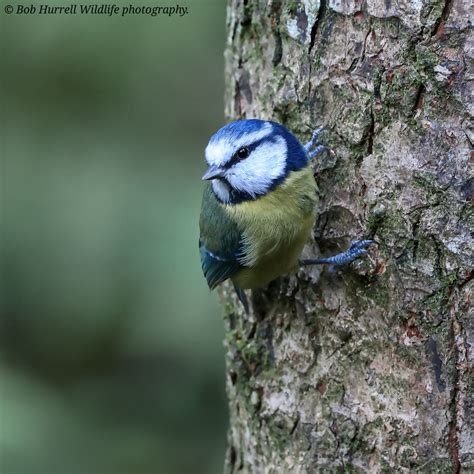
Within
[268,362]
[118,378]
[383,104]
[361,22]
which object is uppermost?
[361,22]

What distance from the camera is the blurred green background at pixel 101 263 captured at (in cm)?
368

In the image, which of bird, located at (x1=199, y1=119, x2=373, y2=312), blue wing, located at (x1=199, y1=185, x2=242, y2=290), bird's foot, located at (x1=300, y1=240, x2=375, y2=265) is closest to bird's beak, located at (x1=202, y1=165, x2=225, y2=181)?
bird, located at (x1=199, y1=119, x2=373, y2=312)

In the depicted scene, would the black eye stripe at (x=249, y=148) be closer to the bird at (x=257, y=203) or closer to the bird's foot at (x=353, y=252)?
the bird at (x=257, y=203)

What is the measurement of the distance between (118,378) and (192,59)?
2.20 meters

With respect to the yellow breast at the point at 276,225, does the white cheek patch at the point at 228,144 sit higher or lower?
higher

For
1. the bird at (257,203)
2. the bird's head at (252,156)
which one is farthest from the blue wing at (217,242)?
the bird's head at (252,156)

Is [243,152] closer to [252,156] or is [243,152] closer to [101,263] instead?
[252,156]

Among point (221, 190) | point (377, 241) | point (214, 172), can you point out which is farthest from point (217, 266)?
point (377, 241)

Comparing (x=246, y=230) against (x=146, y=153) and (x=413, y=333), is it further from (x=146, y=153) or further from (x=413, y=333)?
(x=146, y=153)

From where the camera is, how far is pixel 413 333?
2051 mm

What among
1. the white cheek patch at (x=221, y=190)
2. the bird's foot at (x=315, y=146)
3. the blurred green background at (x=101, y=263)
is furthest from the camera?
the blurred green background at (x=101, y=263)

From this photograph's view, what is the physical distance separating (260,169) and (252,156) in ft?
0.19

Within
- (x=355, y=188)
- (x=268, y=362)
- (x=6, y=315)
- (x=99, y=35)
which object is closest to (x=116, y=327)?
(x=6, y=315)

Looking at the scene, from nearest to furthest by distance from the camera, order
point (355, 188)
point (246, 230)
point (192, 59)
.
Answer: point (355, 188), point (246, 230), point (192, 59)
